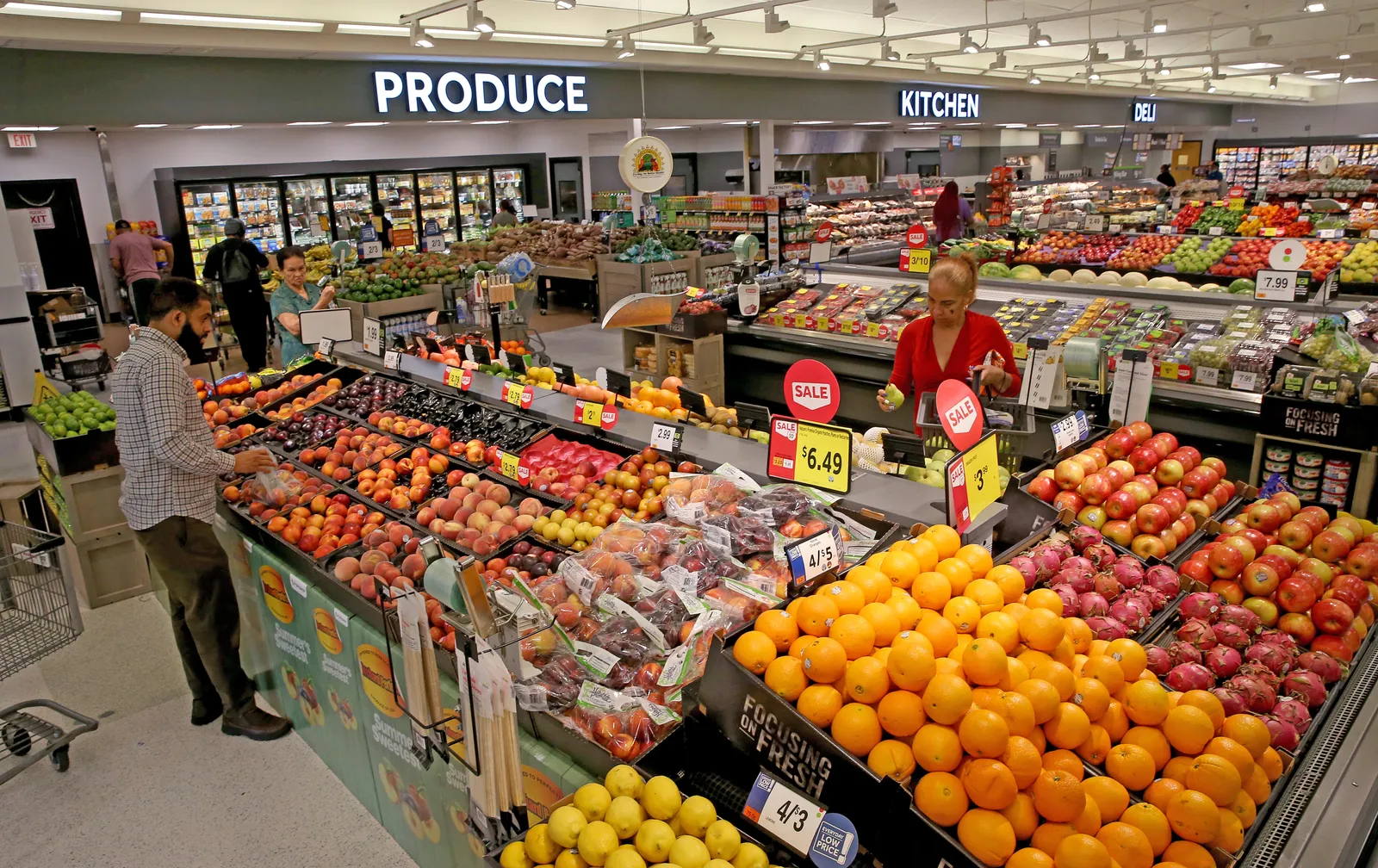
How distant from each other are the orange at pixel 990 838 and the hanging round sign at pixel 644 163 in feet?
26.2

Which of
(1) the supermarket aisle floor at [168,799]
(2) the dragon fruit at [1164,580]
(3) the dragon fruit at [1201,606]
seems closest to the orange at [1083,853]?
(3) the dragon fruit at [1201,606]

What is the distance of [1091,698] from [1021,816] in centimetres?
35

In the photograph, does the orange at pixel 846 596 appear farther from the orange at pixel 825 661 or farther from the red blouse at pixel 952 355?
the red blouse at pixel 952 355

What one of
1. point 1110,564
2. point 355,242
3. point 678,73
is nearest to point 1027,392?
Answer: point 1110,564

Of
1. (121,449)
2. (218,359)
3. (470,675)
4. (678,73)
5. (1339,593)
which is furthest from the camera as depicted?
(678,73)

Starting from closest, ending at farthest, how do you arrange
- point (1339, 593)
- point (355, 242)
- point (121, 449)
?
point (1339, 593) → point (121, 449) → point (355, 242)

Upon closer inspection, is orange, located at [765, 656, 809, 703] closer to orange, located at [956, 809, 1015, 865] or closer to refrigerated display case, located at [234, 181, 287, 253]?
orange, located at [956, 809, 1015, 865]

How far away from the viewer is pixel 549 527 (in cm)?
327

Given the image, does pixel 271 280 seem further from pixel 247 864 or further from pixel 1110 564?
pixel 1110 564

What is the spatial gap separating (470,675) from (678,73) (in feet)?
36.6

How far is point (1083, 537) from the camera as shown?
8.77 ft

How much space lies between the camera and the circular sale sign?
2929mm

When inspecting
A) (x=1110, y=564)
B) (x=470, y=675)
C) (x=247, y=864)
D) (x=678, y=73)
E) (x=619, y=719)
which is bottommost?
(x=247, y=864)

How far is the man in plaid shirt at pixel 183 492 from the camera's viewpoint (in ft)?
11.3
